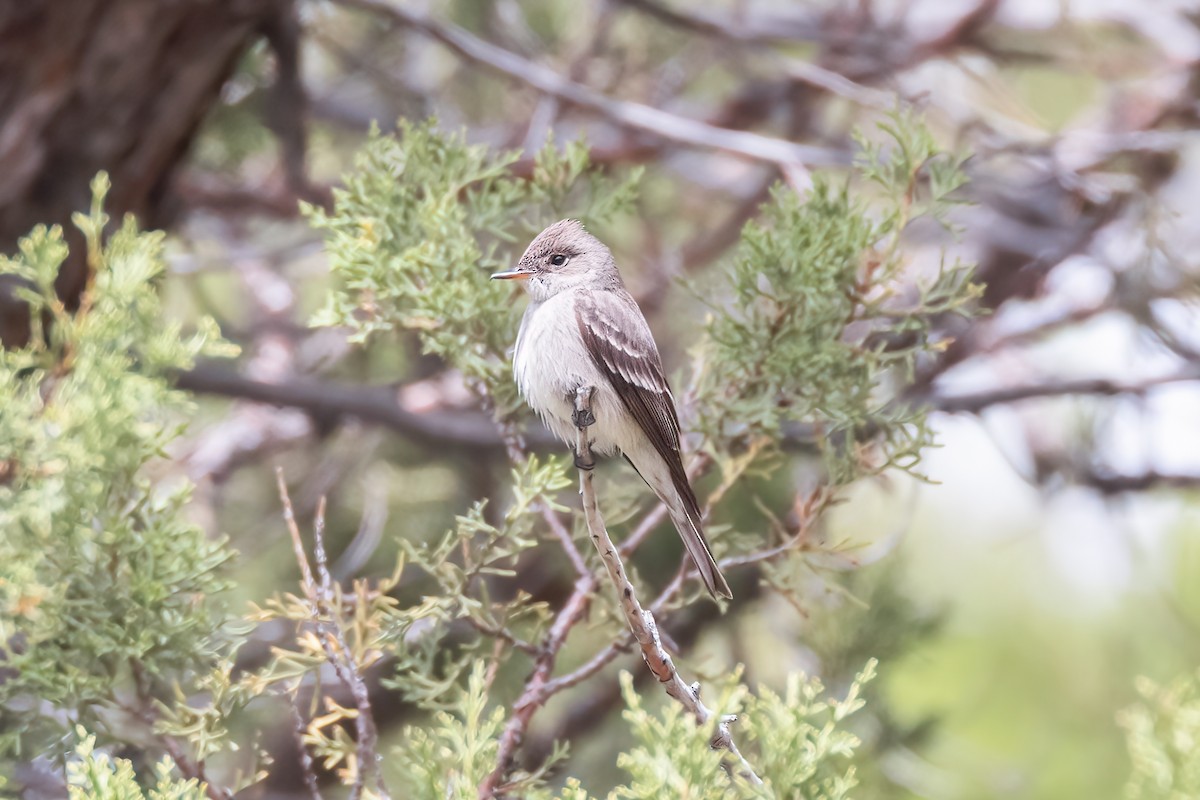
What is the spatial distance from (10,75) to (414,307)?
181cm

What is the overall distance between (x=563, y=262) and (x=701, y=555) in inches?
44.0

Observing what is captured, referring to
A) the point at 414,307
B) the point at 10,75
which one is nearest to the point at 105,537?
the point at 414,307

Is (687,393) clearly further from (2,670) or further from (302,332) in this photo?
(302,332)

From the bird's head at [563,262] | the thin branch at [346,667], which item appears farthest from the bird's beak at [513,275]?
the thin branch at [346,667]

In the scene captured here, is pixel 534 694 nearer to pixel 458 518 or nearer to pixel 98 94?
pixel 458 518

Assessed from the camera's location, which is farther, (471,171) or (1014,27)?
(1014,27)

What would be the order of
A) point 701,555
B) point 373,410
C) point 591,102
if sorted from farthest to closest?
point 373,410
point 591,102
point 701,555

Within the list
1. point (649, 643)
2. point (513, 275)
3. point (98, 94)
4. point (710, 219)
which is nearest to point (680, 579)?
point (649, 643)

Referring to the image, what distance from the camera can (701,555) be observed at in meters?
2.97

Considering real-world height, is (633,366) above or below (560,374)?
below

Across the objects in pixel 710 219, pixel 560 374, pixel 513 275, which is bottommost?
pixel 710 219

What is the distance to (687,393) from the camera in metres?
3.22

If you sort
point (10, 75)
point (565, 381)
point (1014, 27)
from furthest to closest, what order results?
point (1014, 27) < point (10, 75) < point (565, 381)

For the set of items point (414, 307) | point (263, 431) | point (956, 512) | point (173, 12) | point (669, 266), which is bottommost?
point (956, 512)
